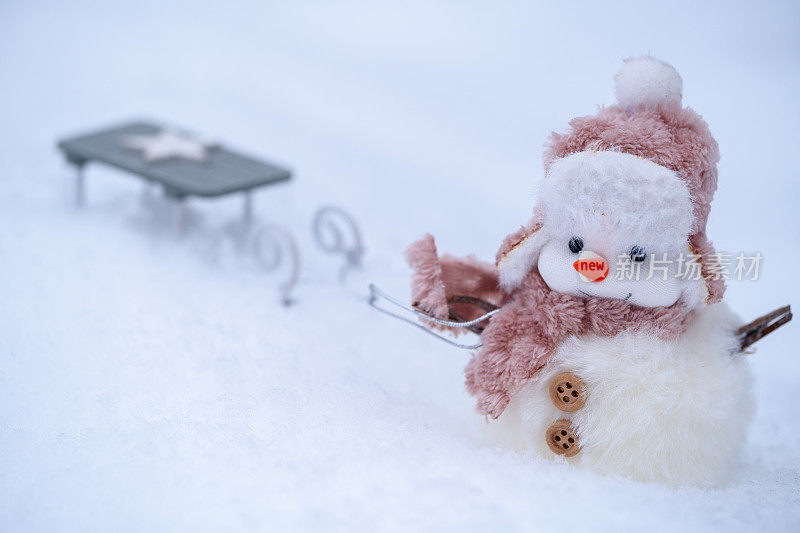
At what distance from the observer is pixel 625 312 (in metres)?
0.95

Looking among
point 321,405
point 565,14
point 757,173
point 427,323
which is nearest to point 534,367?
point 427,323

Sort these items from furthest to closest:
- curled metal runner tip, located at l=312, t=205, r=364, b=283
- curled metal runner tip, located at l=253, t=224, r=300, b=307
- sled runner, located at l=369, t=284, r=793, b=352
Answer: curled metal runner tip, located at l=312, t=205, r=364, b=283
curled metal runner tip, located at l=253, t=224, r=300, b=307
sled runner, located at l=369, t=284, r=793, b=352

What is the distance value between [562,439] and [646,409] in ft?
0.36

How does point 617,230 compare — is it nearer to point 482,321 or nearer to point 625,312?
point 625,312

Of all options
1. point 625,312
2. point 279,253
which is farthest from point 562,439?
point 279,253

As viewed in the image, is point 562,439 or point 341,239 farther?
point 341,239

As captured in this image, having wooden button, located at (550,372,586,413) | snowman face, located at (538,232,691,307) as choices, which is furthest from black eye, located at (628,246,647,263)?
wooden button, located at (550,372,586,413)

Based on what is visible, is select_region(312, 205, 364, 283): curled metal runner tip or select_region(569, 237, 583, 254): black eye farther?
select_region(312, 205, 364, 283): curled metal runner tip

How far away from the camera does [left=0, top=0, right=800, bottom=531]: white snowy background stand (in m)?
0.88

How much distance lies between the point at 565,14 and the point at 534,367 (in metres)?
0.95

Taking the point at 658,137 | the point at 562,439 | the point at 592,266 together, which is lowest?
the point at 562,439

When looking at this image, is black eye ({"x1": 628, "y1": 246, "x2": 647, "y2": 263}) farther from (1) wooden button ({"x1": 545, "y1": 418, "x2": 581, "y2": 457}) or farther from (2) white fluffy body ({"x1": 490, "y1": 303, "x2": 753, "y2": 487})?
(1) wooden button ({"x1": 545, "y1": 418, "x2": 581, "y2": 457})

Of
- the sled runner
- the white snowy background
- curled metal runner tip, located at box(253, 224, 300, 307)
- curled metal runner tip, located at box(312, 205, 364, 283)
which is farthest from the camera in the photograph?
curled metal runner tip, located at box(312, 205, 364, 283)

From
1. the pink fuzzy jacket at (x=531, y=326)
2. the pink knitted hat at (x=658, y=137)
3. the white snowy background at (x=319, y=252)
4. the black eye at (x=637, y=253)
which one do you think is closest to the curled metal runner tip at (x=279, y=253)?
the white snowy background at (x=319, y=252)
